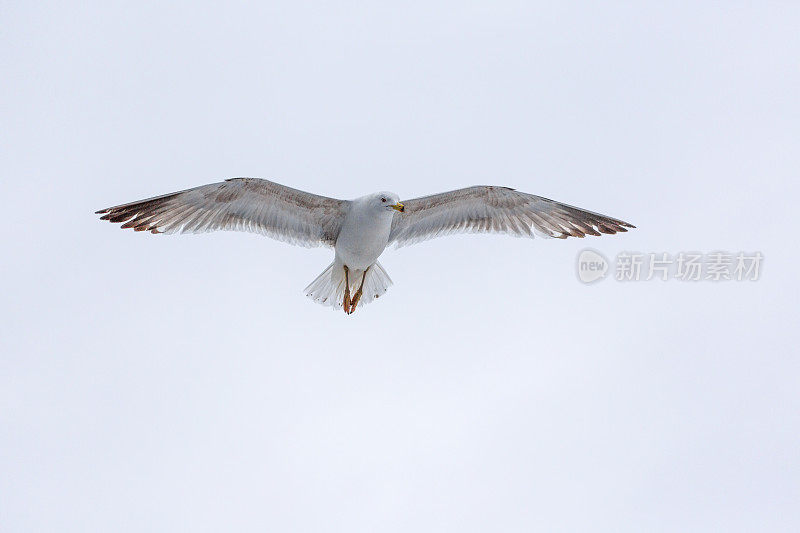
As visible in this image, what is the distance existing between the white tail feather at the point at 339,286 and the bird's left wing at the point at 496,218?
538 mm

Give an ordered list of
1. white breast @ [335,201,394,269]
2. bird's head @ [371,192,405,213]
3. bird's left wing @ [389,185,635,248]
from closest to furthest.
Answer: bird's head @ [371,192,405,213], white breast @ [335,201,394,269], bird's left wing @ [389,185,635,248]

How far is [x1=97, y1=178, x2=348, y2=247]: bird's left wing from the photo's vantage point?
106 ft

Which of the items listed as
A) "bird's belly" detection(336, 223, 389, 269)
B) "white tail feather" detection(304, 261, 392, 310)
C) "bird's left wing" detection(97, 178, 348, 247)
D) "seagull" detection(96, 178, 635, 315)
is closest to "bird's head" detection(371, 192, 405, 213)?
"seagull" detection(96, 178, 635, 315)

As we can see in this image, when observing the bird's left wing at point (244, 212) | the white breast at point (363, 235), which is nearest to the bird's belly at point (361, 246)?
A: the white breast at point (363, 235)

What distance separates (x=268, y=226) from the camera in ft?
108

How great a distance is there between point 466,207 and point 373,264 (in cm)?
149

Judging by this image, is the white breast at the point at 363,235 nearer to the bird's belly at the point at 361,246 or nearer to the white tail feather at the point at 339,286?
the bird's belly at the point at 361,246

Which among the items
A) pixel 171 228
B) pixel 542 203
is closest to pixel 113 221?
pixel 171 228

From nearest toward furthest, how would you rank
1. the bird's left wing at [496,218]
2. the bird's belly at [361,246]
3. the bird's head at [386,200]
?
the bird's head at [386,200], the bird's belly at [361,246], the bird's left wing at [496,218]

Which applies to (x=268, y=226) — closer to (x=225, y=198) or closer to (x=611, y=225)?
(x=225, y=198)

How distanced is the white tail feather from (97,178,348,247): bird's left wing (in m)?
0.56

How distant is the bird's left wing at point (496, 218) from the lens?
109 feet

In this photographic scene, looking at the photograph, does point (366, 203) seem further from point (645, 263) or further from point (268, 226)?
point (645, 263)

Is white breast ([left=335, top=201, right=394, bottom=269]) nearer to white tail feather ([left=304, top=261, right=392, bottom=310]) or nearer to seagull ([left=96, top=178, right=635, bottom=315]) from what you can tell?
seagull ([left=96, top=178, right=635, bottom=315])
